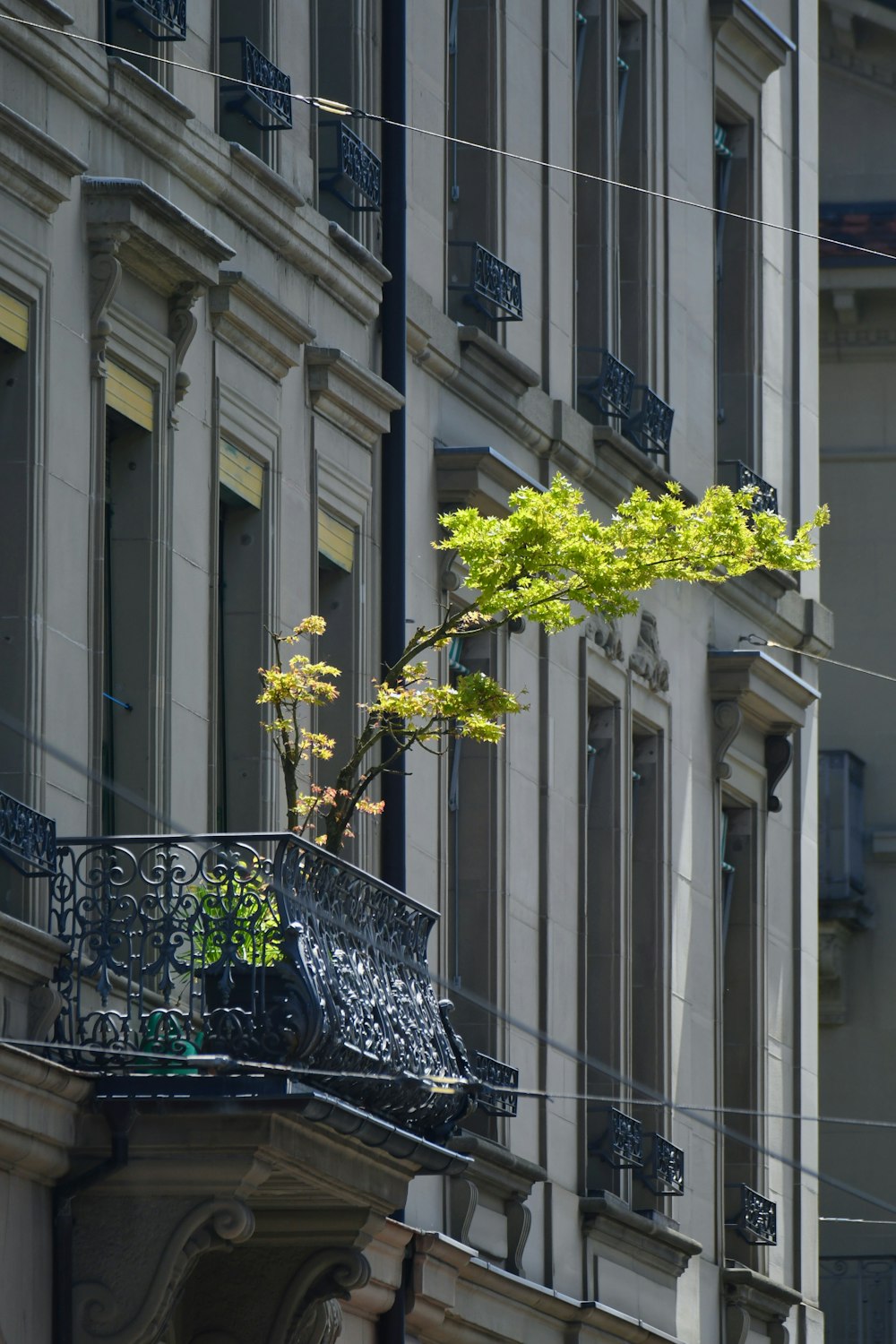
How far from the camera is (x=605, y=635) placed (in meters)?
30.0

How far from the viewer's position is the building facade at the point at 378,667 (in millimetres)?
19547

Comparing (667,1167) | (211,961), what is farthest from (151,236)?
(667,1167)

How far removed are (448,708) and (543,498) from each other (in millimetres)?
1258

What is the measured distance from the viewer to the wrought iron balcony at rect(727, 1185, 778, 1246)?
32.9 meters

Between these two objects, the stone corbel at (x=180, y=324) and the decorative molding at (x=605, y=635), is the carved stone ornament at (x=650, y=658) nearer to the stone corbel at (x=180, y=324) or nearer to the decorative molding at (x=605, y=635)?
the decorative molding at (x=605, y=635)

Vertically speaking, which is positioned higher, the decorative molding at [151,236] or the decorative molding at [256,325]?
the decorative molding at [256,325]

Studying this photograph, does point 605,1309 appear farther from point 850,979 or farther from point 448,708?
point 850,979

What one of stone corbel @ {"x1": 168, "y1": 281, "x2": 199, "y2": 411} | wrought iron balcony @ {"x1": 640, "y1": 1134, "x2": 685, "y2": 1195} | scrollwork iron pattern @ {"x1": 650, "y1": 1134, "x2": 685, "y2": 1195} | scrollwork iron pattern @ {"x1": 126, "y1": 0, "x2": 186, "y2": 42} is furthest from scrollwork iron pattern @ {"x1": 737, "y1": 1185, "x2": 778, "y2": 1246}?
scrollwork iron pattern @ {"x1": 126, "y1": 0, "x2": 186, "y2": 42}

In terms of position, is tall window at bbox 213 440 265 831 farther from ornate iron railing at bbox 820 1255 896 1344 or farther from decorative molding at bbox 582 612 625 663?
ornate iron railing at bbox 820 1255 896 1344

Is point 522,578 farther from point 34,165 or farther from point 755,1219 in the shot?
point 755,1219

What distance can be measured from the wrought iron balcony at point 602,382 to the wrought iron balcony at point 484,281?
2.16 meters

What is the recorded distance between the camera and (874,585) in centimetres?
4222

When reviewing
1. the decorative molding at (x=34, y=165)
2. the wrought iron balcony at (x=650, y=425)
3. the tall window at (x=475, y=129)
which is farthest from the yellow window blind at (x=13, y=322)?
the wrought iron balcony at (x=650, y=425)

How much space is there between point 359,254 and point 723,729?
349 inches
